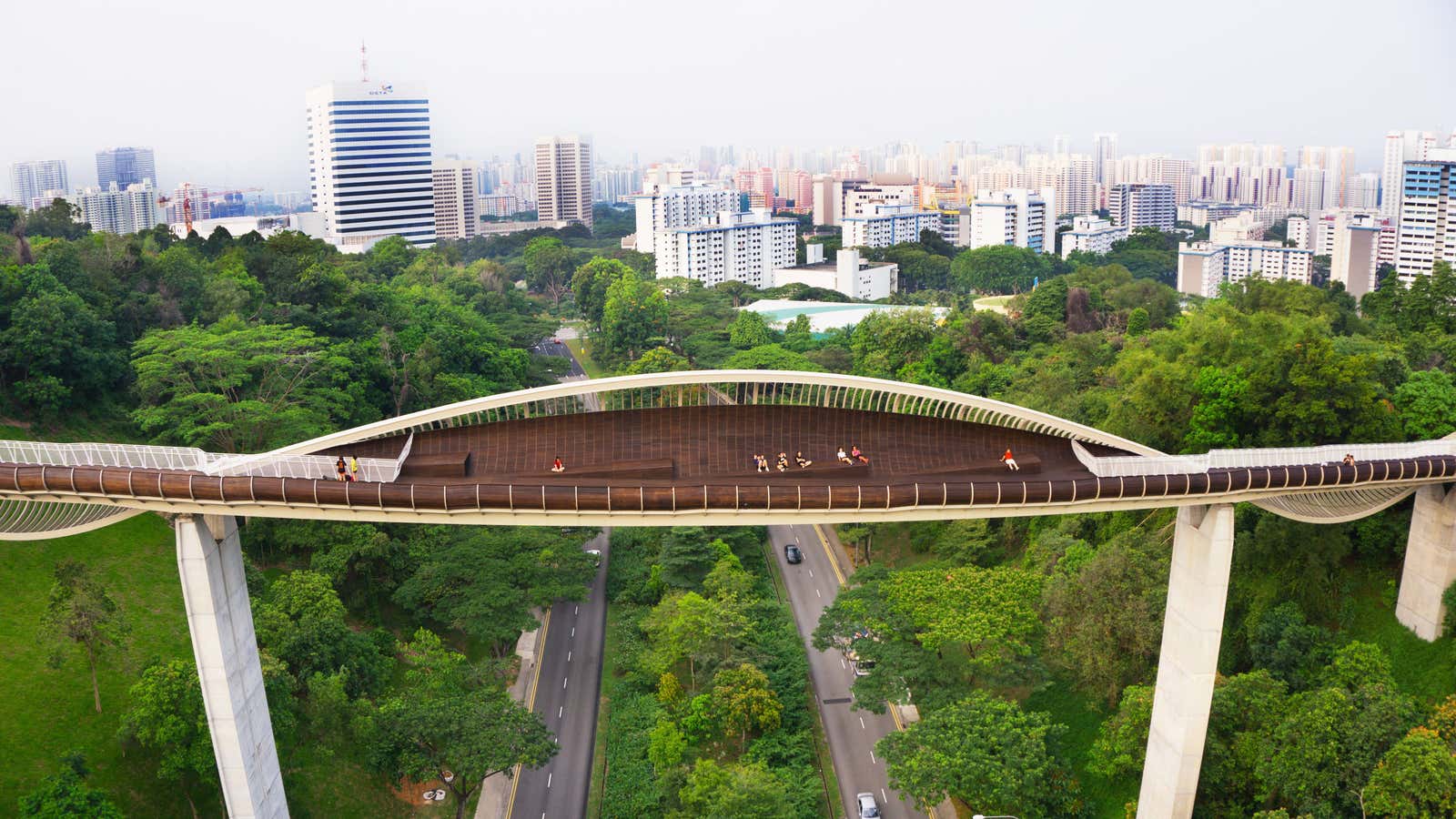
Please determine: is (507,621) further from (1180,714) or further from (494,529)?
(1180,714)

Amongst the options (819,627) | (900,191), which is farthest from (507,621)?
(900,191)

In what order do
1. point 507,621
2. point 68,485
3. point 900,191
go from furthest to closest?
point 900,191, point 507,621, point 68,485

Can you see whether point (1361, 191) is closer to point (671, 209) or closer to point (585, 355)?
point (671, 209)

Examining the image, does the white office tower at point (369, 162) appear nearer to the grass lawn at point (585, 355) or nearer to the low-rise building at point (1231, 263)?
the grass lawn at point (585, 355)

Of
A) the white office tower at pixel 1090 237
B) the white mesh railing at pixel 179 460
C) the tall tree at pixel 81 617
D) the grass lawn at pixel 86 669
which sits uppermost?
the white office tower at pixel 1090 237

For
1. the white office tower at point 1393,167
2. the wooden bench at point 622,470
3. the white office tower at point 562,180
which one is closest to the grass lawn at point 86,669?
the wooden bench at point 622,470

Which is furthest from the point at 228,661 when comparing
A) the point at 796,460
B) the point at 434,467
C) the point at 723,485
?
the point at 796,460

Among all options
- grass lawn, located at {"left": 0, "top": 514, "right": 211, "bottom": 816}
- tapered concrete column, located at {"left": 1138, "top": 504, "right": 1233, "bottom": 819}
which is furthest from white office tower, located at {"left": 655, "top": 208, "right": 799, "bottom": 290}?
tapered concrete column, located at {"left": 1138, "top": 504, "right": 1233, "bottom": 819}
